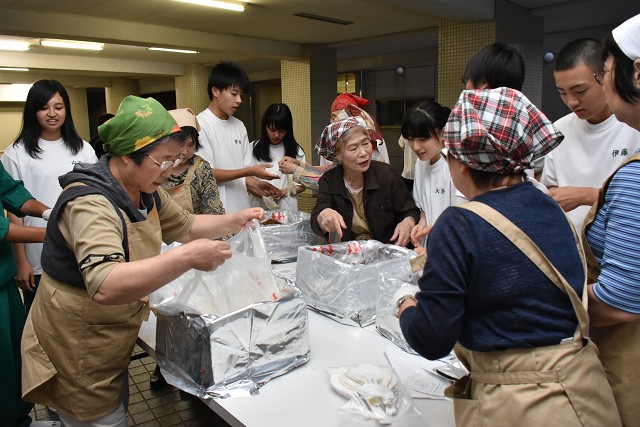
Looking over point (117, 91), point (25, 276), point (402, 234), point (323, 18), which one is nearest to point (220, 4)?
point (323, 18)

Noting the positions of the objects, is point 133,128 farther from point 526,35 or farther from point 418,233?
point 526,35

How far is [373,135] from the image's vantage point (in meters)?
2.47

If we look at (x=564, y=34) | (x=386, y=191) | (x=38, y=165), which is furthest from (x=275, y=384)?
(x=564, y=34)

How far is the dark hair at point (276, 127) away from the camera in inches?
128

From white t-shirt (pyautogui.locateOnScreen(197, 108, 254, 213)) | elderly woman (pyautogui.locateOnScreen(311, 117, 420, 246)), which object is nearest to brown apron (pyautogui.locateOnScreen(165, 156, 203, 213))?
white t-shirt (pyautogui.locateOnScreen(197, 108, 254, 213))

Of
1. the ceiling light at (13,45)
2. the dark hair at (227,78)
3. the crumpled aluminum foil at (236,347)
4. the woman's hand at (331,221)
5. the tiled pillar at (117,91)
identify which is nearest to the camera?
the crumpled aluminum foil at (236,347)

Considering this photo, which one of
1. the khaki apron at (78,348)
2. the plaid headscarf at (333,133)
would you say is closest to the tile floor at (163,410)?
the khaki apron at (78,348)

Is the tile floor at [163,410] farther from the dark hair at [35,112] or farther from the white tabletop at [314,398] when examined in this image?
the dark hair at [35,112]

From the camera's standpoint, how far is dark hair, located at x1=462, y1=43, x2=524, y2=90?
1677 millimetres

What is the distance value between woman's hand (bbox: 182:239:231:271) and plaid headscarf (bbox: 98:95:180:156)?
342 millimetres

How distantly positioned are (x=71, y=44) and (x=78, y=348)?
7.29 m

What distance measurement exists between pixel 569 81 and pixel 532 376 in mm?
1197

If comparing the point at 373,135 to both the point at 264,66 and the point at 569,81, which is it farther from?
the point at 264,66

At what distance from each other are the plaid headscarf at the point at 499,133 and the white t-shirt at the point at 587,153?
2.89 ft
